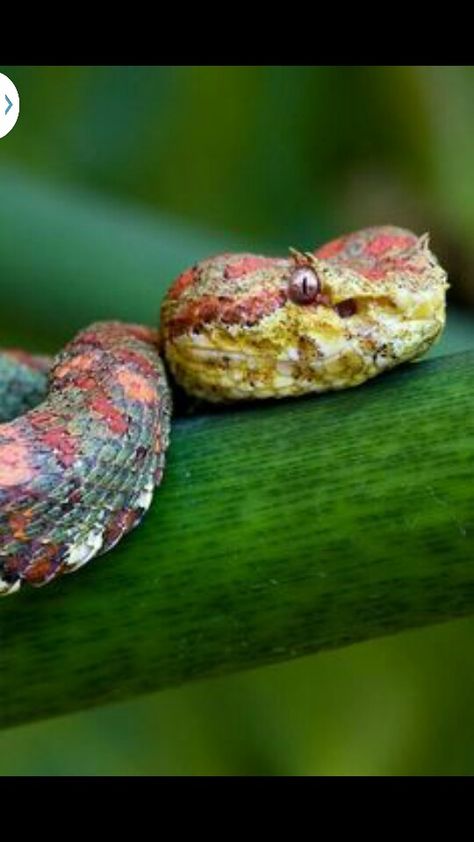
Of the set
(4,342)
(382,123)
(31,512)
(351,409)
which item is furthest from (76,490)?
(382,123)

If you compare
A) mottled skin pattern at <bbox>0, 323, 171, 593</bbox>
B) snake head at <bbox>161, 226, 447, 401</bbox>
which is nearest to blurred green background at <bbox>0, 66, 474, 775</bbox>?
snake head at <bbox>161, 226, 447, 401</bbox>

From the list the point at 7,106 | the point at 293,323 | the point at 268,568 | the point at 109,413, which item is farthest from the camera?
the point at 7,106


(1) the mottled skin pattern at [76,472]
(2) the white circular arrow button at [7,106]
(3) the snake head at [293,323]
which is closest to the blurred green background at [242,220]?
(2) the white circular arrow button at [7,106]

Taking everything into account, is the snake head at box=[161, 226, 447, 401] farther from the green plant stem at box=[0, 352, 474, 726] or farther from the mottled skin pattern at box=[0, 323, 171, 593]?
the green plant stem at box=[0, 352, 474, 726]

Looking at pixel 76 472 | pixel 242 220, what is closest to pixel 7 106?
pixel 76 472

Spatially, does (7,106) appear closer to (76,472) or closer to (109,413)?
(109,413)

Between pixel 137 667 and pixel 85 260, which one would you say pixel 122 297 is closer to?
pixel 85 260

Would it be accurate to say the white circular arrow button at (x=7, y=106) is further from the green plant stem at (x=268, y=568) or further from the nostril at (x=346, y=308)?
the green plant stem at (x=268, y=568)
